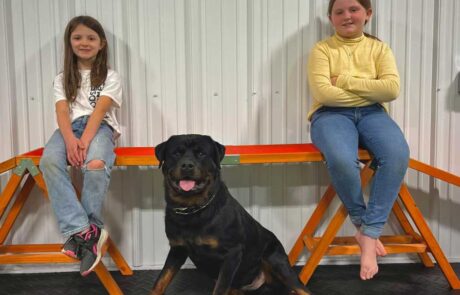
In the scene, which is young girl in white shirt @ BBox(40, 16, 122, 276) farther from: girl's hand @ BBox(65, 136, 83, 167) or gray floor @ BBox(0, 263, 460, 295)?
gray floor @ BBox(0, 263, 460, 295)

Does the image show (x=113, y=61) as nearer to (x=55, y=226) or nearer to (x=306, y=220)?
(x=55, y=226)

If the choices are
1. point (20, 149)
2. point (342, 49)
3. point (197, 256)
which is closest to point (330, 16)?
point (342, 49)

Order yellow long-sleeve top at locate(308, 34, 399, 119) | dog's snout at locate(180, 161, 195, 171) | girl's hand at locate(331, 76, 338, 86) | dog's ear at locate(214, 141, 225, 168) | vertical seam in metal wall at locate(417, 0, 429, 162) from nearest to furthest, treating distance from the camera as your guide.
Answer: dog's snout at locate(180, 161, 195, 171), dog's ear at locate(214, 141, 225, 168), yellow long-sleeve top at locate(308, 34, 399, 119), girl's hand at locate(331, 76, 338, 86), vertical seam in metal wall at locate(417, 0, 429, 162)

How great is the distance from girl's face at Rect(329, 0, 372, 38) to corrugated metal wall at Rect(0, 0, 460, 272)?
0.22m

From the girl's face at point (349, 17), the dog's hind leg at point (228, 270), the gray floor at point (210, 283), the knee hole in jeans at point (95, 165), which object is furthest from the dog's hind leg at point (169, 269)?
the girl's face at point (349, 17)

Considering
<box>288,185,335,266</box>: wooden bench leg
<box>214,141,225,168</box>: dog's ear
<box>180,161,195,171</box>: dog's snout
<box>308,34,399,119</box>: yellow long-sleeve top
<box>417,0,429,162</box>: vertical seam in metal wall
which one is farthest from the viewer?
<box>417,0,429,162</box>: vertical seam in metal wall

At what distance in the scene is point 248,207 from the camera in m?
2.43

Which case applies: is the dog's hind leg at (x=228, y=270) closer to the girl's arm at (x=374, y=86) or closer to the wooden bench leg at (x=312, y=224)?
the wooden bench leg at (x=312, y=224)

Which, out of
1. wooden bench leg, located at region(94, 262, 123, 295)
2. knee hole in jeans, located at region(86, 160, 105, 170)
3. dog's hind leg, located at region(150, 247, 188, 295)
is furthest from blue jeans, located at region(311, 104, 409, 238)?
wooden bench leg, located at region(94, 262, 123, 295)

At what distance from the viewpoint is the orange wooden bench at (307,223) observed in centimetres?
199

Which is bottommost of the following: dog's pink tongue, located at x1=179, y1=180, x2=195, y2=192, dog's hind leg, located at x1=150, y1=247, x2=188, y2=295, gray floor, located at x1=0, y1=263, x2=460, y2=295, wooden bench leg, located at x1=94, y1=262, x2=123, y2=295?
gray floor, located at x1=0, y1=263, x2=460, y2=295

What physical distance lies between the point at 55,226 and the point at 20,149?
1.42 ft

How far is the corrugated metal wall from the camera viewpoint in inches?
90.5

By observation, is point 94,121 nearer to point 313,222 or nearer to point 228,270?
point 228,270
